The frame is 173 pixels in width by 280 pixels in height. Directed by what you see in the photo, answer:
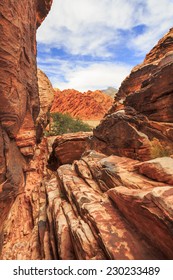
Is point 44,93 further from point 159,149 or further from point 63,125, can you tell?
point 159,149

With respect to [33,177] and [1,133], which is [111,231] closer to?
[1,133]

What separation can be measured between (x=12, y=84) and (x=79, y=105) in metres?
65.4

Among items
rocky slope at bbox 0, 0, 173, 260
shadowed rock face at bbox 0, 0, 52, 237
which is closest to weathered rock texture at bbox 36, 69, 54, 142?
rocky slope at bbox 0, 0, 173, 260

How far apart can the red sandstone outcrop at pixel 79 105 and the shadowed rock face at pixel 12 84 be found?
188 feet

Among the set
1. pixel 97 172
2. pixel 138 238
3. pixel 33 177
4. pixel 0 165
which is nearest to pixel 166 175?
pixel 138 238

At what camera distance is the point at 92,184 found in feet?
30.5

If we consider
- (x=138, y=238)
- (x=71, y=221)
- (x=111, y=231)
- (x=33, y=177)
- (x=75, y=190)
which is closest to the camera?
(x=138, y=238)

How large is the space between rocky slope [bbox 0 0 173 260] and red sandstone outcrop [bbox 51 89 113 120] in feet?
177

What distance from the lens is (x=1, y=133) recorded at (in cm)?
1083

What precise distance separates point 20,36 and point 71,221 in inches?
444

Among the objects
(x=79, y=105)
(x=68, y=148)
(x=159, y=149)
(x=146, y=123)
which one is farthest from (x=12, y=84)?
(x=79, y=105)

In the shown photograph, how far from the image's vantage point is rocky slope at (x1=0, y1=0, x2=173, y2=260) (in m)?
4.79

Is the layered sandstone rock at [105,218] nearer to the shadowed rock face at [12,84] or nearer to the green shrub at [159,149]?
the green shrub at [159,149]
